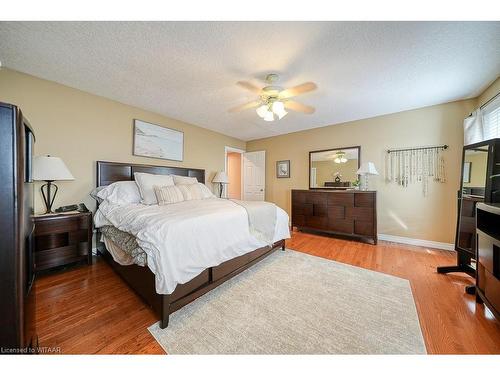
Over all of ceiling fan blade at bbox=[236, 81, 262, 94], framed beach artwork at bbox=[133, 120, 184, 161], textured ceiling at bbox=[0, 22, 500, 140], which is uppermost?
textured ceiling at bbox=[0, 22, 500, 140]

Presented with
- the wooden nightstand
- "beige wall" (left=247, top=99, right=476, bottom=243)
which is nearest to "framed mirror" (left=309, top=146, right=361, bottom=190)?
"beige wall" (left=247, top=99, right=476, bottom=243)

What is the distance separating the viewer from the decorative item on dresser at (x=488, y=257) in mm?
1367

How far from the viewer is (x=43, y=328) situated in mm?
1353

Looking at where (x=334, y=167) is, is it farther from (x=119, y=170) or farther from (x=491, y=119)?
(x=119, y=170)

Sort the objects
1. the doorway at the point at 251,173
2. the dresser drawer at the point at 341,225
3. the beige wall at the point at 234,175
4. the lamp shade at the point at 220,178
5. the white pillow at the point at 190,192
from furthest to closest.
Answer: the beige wall at the point at 234,175 → the doorway at the point at 251,173 → the lamp shade at the point at 220,178 → the dresser drawer at the point at 341,225 → the white pillow at the point at 190,192

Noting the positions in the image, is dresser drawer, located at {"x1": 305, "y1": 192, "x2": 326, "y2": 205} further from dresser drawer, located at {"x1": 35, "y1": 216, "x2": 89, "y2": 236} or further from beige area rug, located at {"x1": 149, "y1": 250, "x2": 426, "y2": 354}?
dresser drawer, located at {"x1": 35, "y1": 216, "x2": 89, "y2": 236}

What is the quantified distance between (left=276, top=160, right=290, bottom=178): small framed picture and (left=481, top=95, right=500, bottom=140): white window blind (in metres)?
3.18

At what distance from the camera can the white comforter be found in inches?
54.6

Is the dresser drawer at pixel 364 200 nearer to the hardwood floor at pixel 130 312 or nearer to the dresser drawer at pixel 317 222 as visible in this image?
the dresser drawer at pixel 317 222

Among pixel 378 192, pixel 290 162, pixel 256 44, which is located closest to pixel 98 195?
pixel 256 44

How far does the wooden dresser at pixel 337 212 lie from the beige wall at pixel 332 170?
0.50m

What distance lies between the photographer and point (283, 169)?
4.92 m

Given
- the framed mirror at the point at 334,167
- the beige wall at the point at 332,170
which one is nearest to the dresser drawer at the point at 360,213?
the framed mirror at the point at 334,167

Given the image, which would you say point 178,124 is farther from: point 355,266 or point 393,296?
point 393,296
